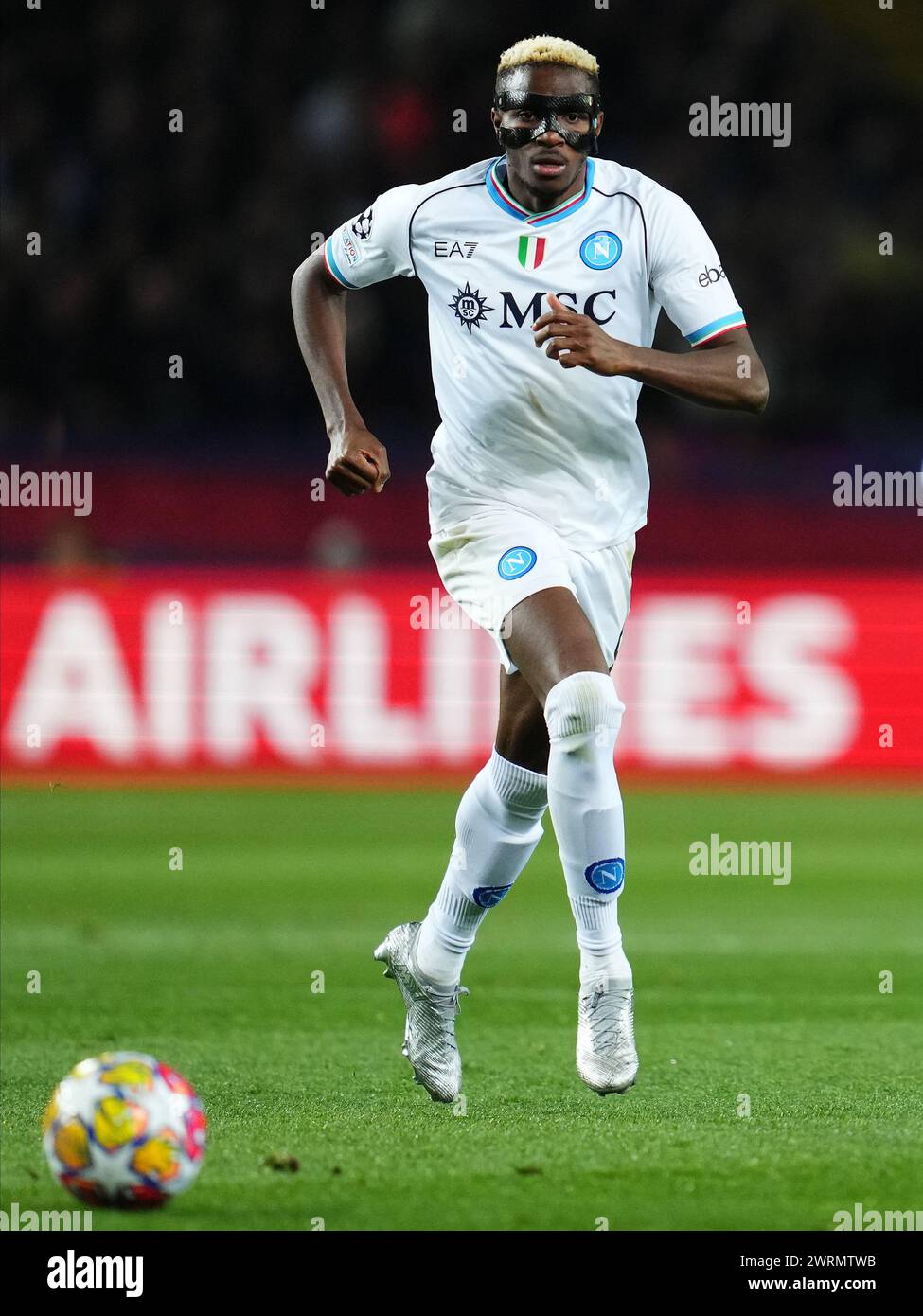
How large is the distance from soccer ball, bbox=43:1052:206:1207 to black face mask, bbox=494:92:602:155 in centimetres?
258

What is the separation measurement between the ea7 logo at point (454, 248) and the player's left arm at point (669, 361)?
40 centimetres

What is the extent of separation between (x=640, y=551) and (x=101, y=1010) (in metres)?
7.66

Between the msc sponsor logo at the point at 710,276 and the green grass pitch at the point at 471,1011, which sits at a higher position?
the msc sponsor logo at the point at 710,276

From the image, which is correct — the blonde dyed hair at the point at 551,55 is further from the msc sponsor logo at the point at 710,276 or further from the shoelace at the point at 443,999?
the shoelace at the point at 443,999

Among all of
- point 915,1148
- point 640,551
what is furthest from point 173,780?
point 915,1148

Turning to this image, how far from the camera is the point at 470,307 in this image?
18.5 ft

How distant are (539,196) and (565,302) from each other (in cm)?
31

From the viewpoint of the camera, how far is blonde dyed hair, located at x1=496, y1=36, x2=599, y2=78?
17.7 feet

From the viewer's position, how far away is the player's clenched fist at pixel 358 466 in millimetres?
5414
